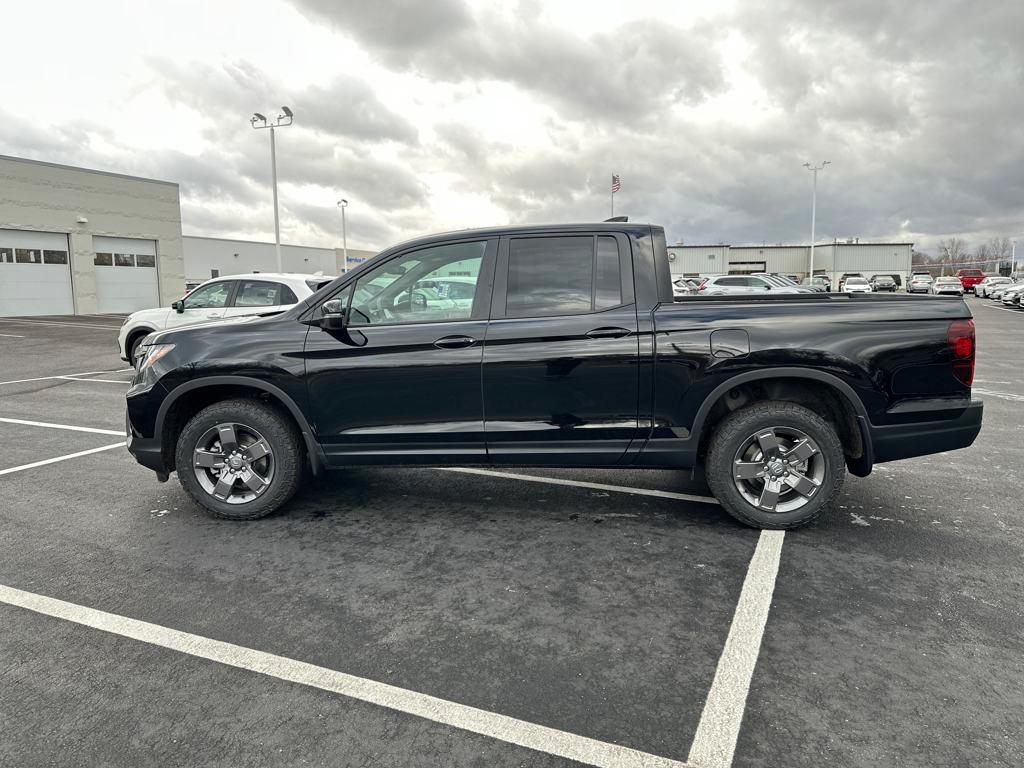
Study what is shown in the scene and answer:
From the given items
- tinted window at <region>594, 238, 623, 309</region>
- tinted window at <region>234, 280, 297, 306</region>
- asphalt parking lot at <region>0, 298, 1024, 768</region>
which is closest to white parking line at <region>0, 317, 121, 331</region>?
tinted window at <region>234, 280, 297, 306</region>

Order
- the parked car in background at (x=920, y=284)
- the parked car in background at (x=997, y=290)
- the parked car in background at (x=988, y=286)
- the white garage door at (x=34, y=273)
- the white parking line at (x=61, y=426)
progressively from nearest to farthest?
1. the white parking line at (x=61, y=426)
2. the white garage door at (x=34, y=273)
3. the parked car in background at (x=997, y=290)
4. the parked car in background at (x=988, y=286)
5. the parked car in background at (x=920, y=284)

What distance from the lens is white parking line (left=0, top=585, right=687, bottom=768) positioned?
2168mm

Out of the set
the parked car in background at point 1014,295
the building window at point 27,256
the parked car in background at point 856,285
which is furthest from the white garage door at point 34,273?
the parked car in background at point 856,285

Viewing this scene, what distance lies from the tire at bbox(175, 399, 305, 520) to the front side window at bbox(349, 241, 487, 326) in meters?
0.89

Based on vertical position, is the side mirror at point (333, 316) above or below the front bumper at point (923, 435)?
above

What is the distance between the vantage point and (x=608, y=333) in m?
3.94

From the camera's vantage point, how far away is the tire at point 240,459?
Result: 4250 millimetres

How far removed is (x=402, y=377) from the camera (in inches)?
160

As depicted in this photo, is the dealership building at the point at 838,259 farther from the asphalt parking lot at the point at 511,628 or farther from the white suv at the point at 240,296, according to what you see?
the asphalt parking lot at the point at 511,628

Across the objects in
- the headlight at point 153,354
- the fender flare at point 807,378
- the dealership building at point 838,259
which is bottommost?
the fender flare at point 807,378

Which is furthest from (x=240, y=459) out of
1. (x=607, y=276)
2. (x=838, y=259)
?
(x=838, y=259)

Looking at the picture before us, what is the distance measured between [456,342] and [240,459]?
1662 millimetres

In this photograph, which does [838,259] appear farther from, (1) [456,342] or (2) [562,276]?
(1) [456,342]

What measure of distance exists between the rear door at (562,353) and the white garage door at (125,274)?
3217 cm
